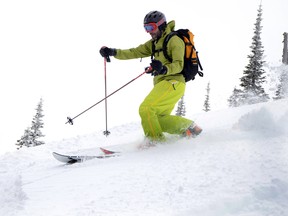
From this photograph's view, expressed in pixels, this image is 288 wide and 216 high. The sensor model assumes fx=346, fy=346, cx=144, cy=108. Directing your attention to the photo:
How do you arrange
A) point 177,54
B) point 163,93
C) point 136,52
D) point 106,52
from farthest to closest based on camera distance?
point 106,52 < point 136,52 < point 163,93 < point 177,54

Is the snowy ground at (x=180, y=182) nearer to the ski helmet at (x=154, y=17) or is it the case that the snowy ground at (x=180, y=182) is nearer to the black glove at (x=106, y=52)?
the ski helmet at (x=154, y=17)

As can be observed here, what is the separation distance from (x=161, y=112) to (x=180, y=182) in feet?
9.69

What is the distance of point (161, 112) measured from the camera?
652cm

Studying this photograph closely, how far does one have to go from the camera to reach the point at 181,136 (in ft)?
21.3

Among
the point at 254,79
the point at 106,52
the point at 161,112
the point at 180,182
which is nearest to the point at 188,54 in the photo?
the point at 161,112

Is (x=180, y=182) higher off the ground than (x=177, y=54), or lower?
lower

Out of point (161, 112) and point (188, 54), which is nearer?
point (188, 54)

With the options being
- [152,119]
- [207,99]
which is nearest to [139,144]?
[152,119]

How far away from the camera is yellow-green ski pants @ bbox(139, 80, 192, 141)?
6.30 m

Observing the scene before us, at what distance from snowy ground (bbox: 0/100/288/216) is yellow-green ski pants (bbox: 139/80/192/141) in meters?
0.66

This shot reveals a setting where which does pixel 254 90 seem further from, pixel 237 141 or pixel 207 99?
pixel 237 141

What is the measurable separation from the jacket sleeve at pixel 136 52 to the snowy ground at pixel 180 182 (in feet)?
8.41

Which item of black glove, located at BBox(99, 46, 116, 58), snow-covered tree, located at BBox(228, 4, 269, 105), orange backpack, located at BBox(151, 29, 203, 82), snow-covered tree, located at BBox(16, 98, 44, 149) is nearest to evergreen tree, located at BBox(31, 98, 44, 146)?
snow-covered tree, located at BBox(16, 98, 44, 149)

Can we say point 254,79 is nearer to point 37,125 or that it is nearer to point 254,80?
point 254,80
